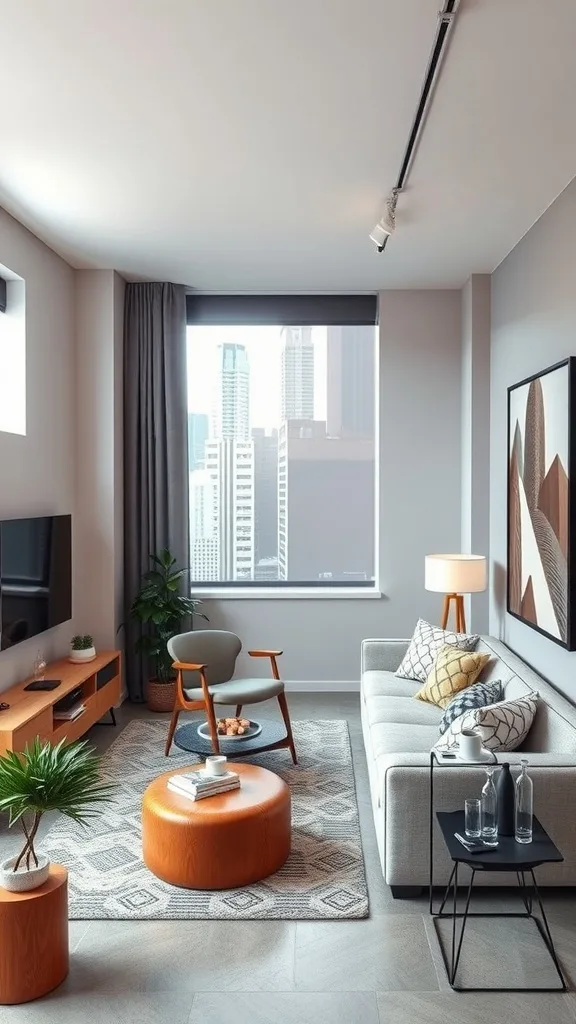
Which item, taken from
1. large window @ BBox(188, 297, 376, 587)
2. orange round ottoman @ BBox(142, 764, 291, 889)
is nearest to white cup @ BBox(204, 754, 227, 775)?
orange round ottoman @ BBox(142, 764, 291, 889)

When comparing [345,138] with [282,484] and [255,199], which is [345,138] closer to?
A: [255,199]

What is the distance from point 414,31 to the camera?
259 centimetres

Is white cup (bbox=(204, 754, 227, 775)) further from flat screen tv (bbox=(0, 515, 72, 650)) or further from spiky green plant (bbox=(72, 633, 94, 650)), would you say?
spiky green plant (bbox=(72, 633, 94, 650))

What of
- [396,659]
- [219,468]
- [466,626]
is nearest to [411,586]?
[466,626]

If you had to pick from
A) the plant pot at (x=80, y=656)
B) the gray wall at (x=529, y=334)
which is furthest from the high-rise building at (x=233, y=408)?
the plant pot at (x=80, y=656)

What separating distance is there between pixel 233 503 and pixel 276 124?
3423mm

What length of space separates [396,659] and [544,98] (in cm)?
312

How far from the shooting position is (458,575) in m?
4.84

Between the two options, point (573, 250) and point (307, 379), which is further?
point (307, 379)

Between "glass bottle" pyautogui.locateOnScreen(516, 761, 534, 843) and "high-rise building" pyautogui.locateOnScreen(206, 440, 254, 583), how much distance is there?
3.88 meters

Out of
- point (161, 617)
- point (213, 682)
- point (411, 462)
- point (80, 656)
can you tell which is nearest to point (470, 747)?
point (213, 682)

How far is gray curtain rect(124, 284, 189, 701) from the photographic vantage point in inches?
230

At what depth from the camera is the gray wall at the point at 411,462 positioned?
593 centimetres

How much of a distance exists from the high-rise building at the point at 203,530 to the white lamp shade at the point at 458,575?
1982 mm
